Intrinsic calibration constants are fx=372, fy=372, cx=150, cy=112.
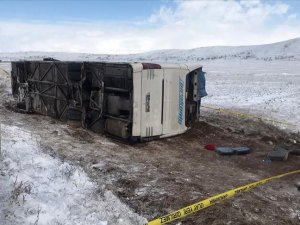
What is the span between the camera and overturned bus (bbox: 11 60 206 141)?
34.1 feet

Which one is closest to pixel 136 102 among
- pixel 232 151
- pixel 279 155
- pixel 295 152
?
pixel 232 151

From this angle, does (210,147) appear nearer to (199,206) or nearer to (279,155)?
(279,155)

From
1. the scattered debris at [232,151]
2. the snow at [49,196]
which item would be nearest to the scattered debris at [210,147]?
the scattered debris at [232,151]

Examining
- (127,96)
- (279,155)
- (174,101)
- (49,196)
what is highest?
(127,96)

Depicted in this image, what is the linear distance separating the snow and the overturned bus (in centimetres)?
319

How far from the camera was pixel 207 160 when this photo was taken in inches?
364

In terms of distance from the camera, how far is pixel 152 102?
10727 mm

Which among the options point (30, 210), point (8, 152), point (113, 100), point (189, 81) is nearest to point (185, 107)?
point (189, 81)

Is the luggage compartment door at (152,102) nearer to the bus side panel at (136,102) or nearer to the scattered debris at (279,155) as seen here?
the bus side panel at (136,102)

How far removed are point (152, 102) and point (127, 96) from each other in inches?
29.8

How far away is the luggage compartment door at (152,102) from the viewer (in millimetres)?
10469

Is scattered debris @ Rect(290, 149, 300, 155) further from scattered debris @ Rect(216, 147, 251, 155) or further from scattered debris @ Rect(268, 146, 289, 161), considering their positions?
scattered debris @ Rect(216, 147, 251, 155)

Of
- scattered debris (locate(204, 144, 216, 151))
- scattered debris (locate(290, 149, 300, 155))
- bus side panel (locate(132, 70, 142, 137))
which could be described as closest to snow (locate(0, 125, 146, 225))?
bus side panel (locate(132, 70, 142, 137))

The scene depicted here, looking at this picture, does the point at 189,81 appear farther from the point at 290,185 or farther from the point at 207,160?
the point at 290,185
